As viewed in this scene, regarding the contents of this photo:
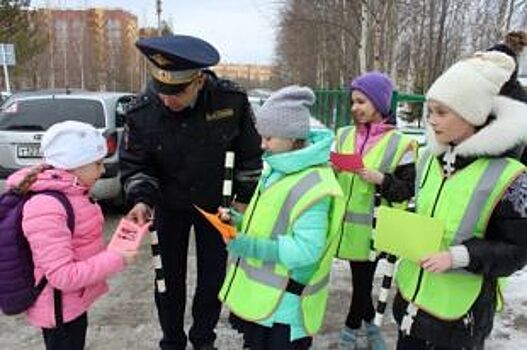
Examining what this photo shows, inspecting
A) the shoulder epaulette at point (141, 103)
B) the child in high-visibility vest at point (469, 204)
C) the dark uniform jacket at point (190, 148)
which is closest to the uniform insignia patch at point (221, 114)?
the dark uniform jacket at point (190, 148)

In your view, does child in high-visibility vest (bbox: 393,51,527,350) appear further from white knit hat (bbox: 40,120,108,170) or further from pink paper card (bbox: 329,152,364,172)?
white knit hat (bbox: 40,120,108,170)

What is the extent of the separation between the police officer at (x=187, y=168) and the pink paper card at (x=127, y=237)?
Answer: 38 cm

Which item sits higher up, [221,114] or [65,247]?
[221,114]

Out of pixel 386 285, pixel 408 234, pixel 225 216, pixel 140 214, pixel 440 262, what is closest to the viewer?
pixel 440 262

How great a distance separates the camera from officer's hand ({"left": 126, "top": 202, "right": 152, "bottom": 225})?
10.6 feet

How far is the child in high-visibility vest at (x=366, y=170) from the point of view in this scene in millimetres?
3711

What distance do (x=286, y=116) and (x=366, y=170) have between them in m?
1.05

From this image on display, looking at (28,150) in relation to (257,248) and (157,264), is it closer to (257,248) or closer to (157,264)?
(157,264)

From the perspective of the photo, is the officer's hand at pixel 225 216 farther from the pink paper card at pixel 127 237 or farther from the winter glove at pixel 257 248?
the pink paper card at pixel 127 237

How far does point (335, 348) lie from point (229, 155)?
4.91ft

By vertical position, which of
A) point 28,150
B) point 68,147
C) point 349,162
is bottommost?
point 28,150

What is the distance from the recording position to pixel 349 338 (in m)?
3.96

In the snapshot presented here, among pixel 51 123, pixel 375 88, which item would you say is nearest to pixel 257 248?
pixel 375 88

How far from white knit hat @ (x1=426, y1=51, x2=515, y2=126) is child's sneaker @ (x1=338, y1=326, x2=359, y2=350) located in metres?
1.87
